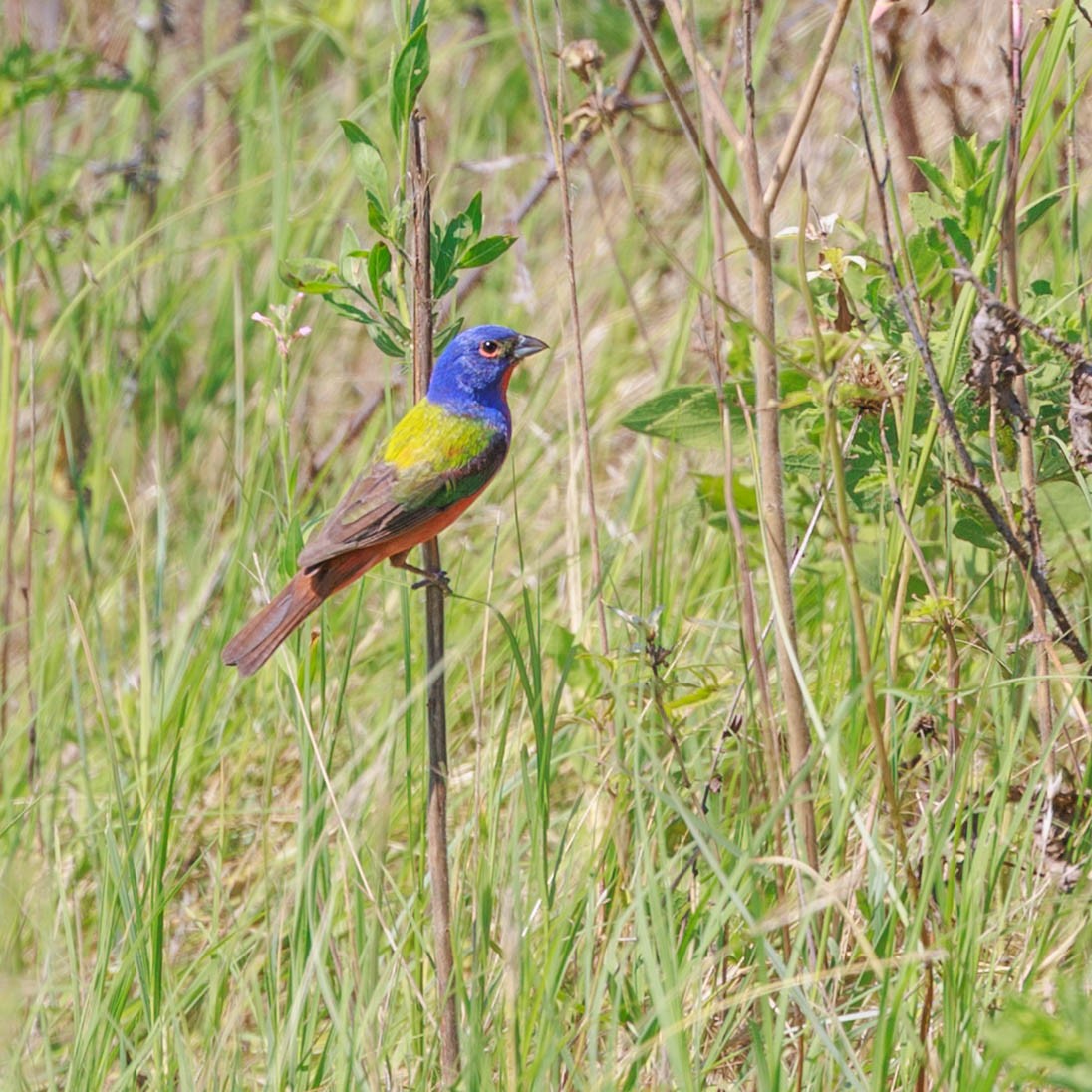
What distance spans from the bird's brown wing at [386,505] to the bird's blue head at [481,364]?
22cm

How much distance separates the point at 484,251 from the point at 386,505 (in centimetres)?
79

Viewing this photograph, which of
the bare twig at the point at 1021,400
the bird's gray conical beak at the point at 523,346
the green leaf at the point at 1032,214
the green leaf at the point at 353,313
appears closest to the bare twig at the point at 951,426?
the bare twig at the point at 1021,400

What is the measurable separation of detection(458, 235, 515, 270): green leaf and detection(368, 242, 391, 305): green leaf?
0.11 metres

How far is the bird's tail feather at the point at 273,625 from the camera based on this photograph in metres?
2.49

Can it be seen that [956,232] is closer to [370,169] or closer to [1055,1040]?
[370,169]

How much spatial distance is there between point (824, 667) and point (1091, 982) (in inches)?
31.8

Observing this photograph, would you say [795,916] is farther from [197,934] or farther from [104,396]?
[104,396]

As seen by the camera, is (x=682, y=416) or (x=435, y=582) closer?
(x=435, y=582)

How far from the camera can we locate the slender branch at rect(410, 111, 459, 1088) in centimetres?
195

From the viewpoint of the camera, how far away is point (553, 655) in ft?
9.57

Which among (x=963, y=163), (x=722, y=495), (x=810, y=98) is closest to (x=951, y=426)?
(x=810, y=98)

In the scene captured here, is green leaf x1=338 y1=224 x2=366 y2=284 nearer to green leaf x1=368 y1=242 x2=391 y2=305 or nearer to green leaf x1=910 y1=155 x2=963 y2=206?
green leaf x1=368 y1=242 x2=391 y2=305

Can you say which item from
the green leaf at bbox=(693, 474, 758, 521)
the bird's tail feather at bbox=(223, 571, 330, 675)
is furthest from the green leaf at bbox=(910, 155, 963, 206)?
the bird's tail feather at bbox=(223, 571, 330, 675)

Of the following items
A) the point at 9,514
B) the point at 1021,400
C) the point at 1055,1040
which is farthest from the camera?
the point at 9,514
